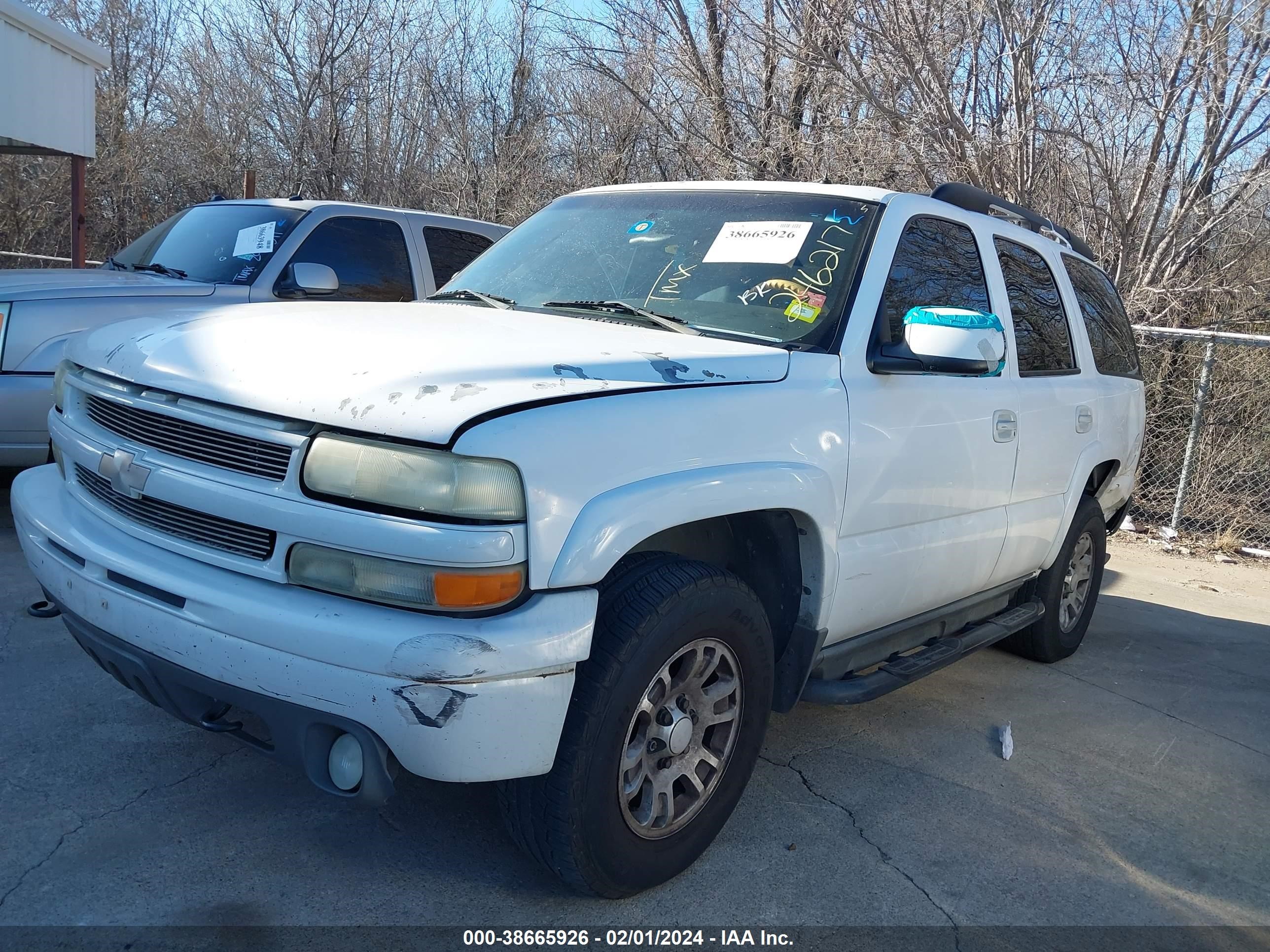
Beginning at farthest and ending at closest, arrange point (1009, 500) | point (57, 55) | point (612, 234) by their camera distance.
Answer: point (57, 55), point (1009, 500), point (612, 234)

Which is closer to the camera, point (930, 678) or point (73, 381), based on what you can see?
point (73, 381)

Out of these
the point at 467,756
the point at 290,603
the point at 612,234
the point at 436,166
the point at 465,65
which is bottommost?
the point at 467,756

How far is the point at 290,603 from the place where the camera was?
2350mm

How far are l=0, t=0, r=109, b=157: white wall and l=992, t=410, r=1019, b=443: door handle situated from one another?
9.95 metres

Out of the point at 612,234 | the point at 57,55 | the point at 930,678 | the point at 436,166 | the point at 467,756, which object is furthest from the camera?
the point at 436,166

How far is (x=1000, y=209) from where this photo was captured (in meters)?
4.61

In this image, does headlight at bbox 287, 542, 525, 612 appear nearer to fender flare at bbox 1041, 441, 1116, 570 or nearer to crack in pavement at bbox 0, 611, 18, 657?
crack in pavement at bbox 0, 611, 18, 657

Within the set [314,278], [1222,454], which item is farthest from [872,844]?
[1222,454]

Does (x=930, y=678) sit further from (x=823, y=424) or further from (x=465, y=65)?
(x=465, y=65)

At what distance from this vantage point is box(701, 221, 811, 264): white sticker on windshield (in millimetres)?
3527

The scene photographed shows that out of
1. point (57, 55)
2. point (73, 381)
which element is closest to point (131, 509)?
point (73, 381)

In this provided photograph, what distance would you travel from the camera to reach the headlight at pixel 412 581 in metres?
A: 2.27

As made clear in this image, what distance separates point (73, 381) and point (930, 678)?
3.68 m

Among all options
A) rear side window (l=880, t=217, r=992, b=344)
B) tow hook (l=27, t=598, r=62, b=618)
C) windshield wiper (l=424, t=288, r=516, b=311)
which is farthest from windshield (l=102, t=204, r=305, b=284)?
rear side window (l=880, t=217, r=992, b=344)
